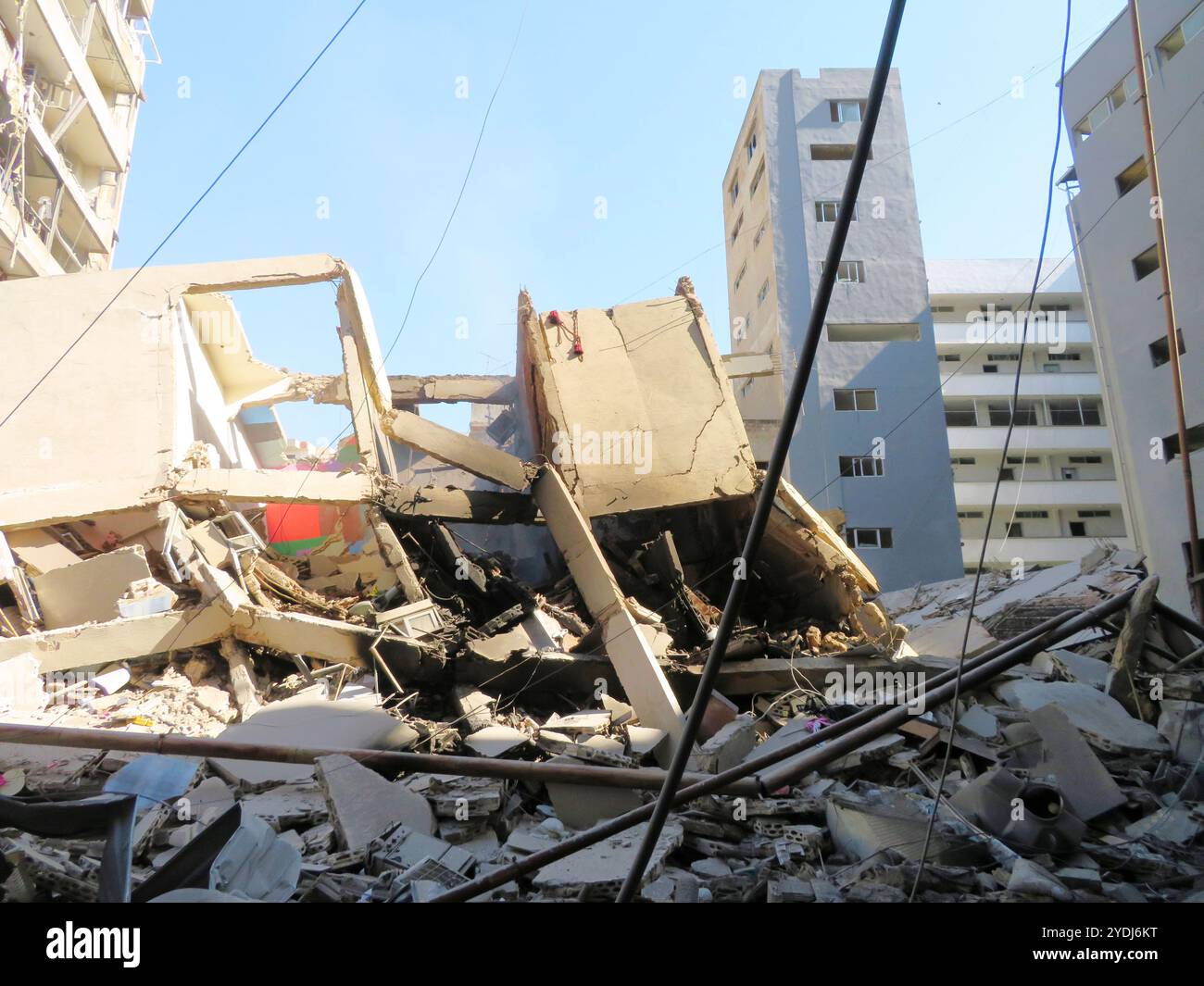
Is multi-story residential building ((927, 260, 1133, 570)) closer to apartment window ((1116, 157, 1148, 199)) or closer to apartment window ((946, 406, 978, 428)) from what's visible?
apartment window ((946, 406, 978, 428))

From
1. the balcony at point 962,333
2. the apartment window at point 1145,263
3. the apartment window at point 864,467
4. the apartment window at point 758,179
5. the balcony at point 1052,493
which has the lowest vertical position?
the balcony at point 1052,493

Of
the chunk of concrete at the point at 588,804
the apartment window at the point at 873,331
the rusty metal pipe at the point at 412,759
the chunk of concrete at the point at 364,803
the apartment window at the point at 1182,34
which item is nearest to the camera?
the rusty metal pipe at the point at 412,759

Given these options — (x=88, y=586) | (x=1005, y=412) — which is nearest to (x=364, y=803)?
(x=88, y=586)

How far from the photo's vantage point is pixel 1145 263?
16.0 metres

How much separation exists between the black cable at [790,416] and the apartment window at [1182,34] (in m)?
17.3

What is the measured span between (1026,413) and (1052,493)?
11.0ft

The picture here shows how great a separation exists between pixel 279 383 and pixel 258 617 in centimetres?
945

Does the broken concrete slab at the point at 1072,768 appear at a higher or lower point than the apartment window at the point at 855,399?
lower

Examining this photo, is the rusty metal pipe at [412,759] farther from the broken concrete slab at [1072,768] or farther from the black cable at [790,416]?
the broken concrete slab at [1072,768]

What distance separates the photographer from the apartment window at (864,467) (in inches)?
898

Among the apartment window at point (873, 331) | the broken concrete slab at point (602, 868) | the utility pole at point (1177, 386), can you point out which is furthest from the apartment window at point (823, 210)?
the broken concrete slab at point (602, 868)

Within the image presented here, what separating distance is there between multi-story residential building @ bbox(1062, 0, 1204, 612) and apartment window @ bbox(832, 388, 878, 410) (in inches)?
264
